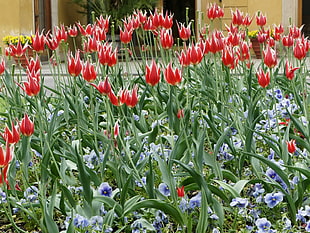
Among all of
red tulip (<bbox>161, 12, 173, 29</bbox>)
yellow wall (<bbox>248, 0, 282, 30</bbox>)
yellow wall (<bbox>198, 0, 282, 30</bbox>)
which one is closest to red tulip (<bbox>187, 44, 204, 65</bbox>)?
red tulip (<bbox>161, 12, 173, 29</bbox>)

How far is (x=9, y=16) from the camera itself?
1229cm

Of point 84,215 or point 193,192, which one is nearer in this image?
point 84,215

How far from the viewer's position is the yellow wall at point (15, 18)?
479 inches

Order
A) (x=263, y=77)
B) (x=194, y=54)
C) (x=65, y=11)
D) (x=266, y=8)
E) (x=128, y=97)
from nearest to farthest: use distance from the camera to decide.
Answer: (x=128, y=97), (x=194, y=54), (x=263, y=77), (x=65, y=11), (x=266, y=8)

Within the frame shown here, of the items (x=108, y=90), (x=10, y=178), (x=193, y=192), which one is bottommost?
(x=193, y=192)

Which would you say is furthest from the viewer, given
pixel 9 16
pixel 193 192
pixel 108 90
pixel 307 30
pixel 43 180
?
pixel 307 30

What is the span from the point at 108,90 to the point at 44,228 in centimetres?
47

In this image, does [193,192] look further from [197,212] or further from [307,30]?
[307,30]

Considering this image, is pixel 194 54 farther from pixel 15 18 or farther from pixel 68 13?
pixel 68 13

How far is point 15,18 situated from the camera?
40.7 ft

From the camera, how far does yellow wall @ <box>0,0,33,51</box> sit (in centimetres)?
1217

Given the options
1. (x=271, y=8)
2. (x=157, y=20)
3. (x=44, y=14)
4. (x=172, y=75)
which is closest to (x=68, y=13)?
(x=44, y=14)

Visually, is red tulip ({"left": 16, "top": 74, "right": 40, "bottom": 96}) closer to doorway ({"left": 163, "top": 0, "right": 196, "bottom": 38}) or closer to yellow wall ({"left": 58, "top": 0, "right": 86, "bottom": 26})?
yellow wall ({"left": 58, "top": 0, "right": 86, "bottom": 26})

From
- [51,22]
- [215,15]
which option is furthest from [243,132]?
[51,22]
